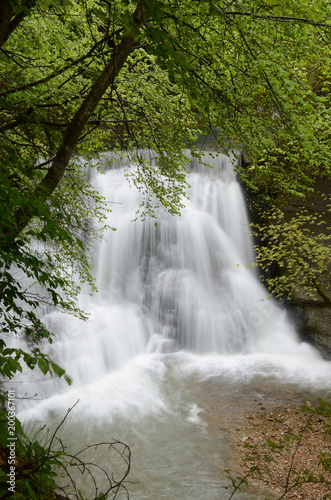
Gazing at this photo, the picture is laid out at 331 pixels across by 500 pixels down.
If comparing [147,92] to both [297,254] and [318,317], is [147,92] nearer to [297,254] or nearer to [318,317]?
[297,254]

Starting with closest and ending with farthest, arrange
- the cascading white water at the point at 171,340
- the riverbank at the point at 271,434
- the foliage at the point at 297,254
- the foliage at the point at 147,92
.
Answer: the foliage at the point at 147,92 < the riverbank at the point at 271,434 < the cascading white water at the point at 171,340 < the foliage at the point at 297,254

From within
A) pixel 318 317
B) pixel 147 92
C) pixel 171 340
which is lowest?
pixel 171 340

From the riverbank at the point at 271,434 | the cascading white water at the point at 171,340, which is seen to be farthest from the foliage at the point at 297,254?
the riverbank at the point at 271,434

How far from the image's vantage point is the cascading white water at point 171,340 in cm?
545

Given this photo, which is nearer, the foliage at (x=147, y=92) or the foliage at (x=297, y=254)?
the foliage at (x=147, y=92)

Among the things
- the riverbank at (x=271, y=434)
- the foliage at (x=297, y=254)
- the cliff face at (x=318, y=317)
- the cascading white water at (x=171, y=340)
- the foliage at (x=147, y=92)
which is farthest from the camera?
the cliff face at (x=318, y=317)

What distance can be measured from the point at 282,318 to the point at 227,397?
421cm

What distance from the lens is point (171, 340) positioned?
368 inches

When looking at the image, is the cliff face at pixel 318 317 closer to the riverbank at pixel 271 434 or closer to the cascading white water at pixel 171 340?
the cascading white water at pixel 171 340

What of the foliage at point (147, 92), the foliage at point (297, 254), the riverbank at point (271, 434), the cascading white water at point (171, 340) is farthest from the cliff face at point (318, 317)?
the foliage at point (147, 92)

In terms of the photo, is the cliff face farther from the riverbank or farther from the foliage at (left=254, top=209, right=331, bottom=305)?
the riverbank

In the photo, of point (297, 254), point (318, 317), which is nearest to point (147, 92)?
point (297, 254)

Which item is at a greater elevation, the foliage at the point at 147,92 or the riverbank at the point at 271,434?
the foliage at the point at 147,92

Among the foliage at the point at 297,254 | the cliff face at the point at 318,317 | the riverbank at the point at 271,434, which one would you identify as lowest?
the riverbank at the point at 271,434
